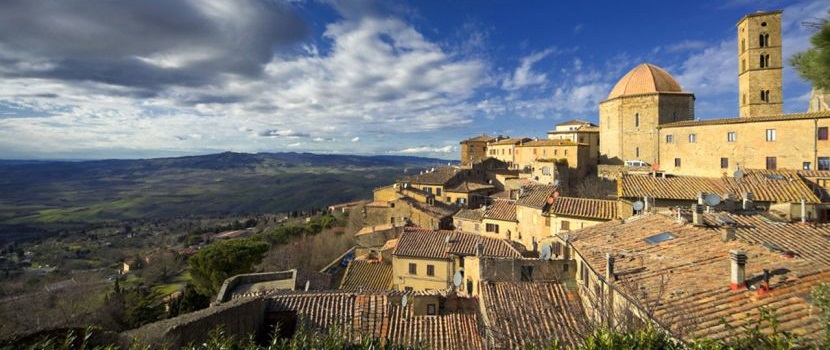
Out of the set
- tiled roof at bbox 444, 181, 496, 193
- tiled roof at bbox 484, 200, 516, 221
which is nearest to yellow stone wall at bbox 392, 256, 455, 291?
tiled roof at bbox 484, 200, 516, 221

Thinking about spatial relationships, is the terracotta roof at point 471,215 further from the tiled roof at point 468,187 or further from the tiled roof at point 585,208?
the tiled roof at point 468,187

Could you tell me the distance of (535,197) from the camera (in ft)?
99.4

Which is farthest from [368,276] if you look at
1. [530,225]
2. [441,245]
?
[530,225]

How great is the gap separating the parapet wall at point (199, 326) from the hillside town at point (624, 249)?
59mm

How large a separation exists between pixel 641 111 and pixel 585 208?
29.8 meters

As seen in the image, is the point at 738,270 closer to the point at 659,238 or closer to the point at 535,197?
the point at 659,238

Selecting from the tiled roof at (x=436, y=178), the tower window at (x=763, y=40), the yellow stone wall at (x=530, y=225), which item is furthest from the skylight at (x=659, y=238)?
the tower window at (x=763, y=40)

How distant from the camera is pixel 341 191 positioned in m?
175

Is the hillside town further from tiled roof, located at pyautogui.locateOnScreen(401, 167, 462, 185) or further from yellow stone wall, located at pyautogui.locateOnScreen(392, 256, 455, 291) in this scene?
tiled roof, located at pyautogui.locateOnScreen(401, 167, 462, 185)

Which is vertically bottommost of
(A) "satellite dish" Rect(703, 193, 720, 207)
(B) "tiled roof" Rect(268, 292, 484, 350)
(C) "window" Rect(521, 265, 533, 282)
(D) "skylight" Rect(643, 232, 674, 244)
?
(B) "tiled roof" Rect(268, 292, 484, 350)

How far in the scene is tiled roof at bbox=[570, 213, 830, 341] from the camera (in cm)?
678

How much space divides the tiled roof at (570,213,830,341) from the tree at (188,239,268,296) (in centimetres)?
2545

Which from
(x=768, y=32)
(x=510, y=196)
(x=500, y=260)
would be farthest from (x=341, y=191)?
(x=500, y=260)

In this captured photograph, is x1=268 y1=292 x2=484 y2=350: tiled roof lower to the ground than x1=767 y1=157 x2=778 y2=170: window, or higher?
lower
